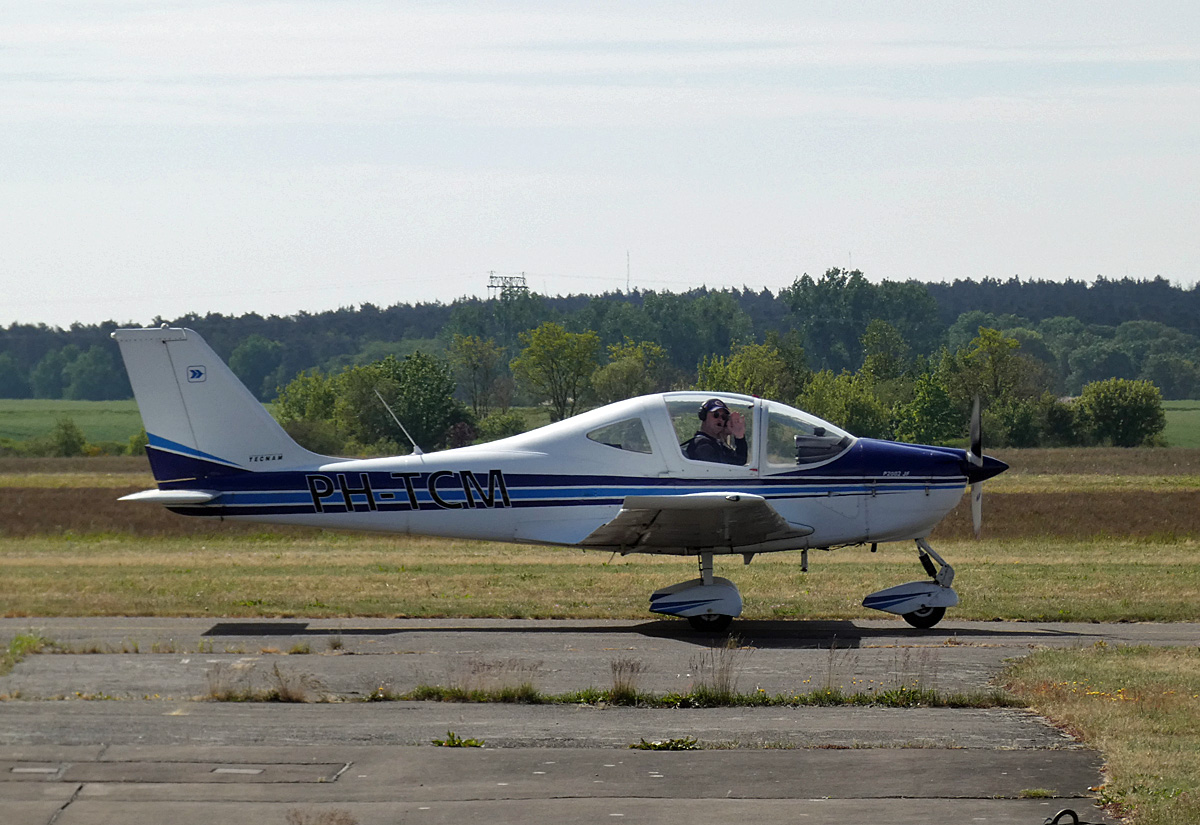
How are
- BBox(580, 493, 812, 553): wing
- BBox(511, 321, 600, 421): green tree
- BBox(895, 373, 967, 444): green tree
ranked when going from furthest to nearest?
BBox(511, 321, 600, 421): green tree
BBox(895, 373, 967, 444): green tree
BBox(580, 493, 812, 553): wing

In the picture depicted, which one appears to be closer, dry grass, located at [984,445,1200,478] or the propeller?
the propeller

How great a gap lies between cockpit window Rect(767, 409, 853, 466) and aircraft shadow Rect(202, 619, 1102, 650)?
1.82 metres

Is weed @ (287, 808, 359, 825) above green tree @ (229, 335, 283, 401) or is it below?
below

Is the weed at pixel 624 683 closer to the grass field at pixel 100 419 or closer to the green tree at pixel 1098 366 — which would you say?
the grass field at pixel 100 419

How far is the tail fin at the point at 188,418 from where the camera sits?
14.9m

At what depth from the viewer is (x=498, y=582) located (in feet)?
63.7

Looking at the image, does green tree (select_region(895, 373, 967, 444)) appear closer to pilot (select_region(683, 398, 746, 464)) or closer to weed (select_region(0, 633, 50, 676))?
pilot (select_region(683, 398, 746, 464))

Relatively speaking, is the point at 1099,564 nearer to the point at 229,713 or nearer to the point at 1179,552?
the point at 1179,552

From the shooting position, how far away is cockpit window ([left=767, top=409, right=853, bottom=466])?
14555mm

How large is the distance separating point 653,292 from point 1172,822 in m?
178

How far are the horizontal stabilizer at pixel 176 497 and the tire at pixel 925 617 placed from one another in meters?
7.69

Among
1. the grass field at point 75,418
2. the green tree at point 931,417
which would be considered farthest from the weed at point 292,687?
the grass field at point 75,418

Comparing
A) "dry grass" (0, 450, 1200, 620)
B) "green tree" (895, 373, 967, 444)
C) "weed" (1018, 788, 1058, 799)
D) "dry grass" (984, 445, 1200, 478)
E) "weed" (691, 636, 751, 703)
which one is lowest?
"dry grass" (984, 445, 1200, 478)

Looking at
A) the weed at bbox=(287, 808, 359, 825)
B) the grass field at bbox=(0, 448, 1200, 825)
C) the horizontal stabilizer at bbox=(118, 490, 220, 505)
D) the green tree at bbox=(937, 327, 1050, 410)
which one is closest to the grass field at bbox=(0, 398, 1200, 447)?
the green tree at bbox=(937, 327, 1050, 410)
